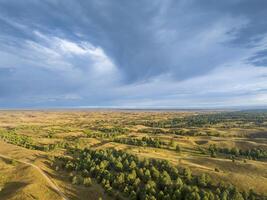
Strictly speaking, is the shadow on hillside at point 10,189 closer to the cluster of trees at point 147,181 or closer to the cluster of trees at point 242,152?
the cluster of trees at point 147,181

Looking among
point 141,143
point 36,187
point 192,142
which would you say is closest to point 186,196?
point 36,187

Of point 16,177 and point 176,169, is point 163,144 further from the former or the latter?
point 16,177

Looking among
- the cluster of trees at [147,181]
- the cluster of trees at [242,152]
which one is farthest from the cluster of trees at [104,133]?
the cluster of trees at [147,181]

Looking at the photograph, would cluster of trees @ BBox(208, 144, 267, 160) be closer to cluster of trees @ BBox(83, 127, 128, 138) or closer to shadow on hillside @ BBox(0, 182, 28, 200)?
cluster of trees @ BBox(83, 127, 128, 138)

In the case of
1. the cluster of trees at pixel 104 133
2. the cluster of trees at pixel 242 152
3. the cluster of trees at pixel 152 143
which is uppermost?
the cluster of trees at pixel 104 133

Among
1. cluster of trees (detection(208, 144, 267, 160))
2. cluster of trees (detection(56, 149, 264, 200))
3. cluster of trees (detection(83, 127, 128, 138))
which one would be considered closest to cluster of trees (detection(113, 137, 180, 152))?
cluster of trees (detection(208, 144, 267, 160))

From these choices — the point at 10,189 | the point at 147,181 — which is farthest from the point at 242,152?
the point at 10,189
